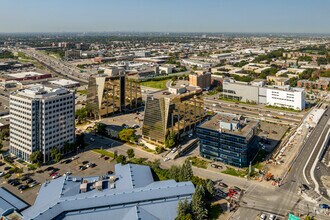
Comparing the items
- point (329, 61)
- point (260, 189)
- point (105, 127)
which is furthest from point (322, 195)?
point (329, 61)

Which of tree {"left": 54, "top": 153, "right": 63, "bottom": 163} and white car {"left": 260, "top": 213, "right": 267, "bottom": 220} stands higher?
tree {"left": 54, "top": 153, "right": 63, "bottom": 163}

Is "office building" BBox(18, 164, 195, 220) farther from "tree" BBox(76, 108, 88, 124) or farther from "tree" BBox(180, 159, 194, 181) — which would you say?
"tree" BBox(76, 108, 88, 124)

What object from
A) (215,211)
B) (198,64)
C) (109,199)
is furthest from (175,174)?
(198,64)

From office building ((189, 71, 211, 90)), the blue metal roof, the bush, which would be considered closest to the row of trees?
the blue metal roof

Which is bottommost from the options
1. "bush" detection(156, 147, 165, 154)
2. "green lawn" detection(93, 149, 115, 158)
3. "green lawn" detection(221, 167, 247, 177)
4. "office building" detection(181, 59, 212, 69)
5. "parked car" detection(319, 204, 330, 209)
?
"parked car" detection(319, 204, 330, 209)

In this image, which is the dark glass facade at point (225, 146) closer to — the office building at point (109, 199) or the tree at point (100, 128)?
the office building at point (109, 199)

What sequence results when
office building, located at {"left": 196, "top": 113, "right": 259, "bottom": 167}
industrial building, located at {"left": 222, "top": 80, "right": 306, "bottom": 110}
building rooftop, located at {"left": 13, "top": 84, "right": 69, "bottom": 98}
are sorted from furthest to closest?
industrial building, located at {"left": 222, "top": 80, "right": 306, "bottom": 110} < building rooftop, located at {"left": 13, "top": 84, "right": 69, "bottom": 98} < office building, located at {"left": 196, "top": 113, "right": 259, "bottom": 167}
